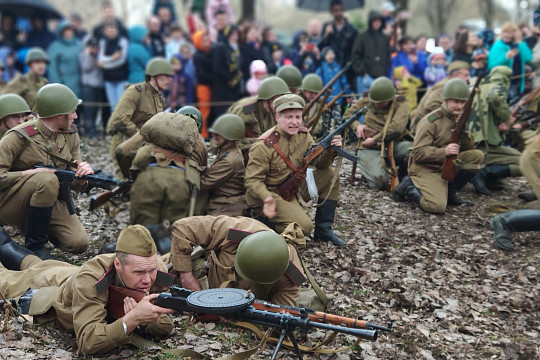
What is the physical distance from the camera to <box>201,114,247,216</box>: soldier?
7064 mm

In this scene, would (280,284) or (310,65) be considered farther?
(310,65)

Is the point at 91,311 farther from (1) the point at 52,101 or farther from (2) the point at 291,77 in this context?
(2) the point at 291,77

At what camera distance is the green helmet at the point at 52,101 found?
642cm

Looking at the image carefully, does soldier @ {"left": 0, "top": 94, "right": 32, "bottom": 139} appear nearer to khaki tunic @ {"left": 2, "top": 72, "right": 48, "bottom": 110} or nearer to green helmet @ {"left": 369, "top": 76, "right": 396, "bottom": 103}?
khaki tunic @ {"left": 2, "top": 72, "right": 48, "bottom": 110}

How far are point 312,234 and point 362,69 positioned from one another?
17.7 ft

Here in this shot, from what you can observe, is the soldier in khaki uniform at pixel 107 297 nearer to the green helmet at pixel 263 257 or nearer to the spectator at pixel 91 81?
the green helmet at pixel 263 257

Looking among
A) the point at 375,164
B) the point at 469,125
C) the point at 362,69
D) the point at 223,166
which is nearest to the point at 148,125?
the point at 223,166

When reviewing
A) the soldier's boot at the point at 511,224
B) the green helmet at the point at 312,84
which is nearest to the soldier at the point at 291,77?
the green helmet at the point at 312,84

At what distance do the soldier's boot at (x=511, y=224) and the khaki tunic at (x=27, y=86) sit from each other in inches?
308

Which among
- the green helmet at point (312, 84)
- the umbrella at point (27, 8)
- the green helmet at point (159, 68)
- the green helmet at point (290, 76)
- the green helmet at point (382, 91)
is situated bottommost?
the green helmet at point (382, 91)

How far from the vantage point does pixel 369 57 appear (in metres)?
12.0

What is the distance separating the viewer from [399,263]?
7246 mm

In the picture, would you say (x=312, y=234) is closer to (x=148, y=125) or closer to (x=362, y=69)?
(x=148, y=125)

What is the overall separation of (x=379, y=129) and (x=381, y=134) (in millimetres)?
143
